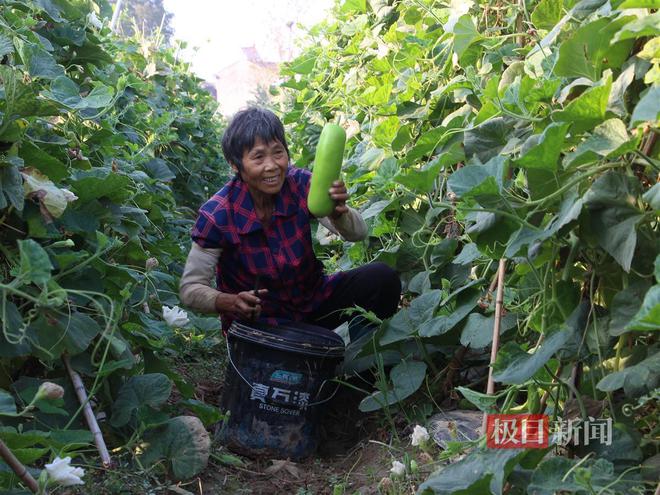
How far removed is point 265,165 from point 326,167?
0.77 feet

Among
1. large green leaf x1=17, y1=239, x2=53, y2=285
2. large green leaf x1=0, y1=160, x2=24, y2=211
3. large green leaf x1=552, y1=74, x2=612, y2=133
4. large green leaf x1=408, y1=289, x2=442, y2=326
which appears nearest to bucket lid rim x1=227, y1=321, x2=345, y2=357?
large green leaf x1=408, y1=289, x2=442, y2=326

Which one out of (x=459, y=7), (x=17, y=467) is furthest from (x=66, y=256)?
(x=459, y=7)

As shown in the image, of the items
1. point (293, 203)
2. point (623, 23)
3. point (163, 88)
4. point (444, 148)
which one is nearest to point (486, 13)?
point (444, 148)

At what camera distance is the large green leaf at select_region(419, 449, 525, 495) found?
54.3 inches

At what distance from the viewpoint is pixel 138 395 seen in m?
2.03

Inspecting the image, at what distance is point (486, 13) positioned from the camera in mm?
2574

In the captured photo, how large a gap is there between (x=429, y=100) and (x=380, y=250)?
50 cm

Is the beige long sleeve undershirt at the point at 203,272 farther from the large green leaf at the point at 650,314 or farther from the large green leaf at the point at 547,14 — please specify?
the large green leaf at the point at 650,314

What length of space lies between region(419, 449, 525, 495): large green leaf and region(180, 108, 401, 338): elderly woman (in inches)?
39.2

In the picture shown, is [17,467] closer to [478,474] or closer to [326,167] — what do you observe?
[478,474]

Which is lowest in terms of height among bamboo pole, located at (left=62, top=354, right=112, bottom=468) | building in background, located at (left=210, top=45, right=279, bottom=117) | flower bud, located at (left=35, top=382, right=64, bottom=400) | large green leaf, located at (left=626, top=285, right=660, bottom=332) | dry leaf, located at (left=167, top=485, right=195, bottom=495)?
dry leaf, located at (left=167, top=485, right=195, bottom=495)

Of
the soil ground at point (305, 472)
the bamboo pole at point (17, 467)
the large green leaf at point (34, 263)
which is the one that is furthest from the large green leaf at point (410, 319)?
the large green leaf at point (34, 263)

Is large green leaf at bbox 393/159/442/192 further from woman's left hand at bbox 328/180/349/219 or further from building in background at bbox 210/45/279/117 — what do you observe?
building in background at bbox 210/45/279/117

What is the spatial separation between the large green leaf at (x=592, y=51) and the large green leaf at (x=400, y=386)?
98 cm
